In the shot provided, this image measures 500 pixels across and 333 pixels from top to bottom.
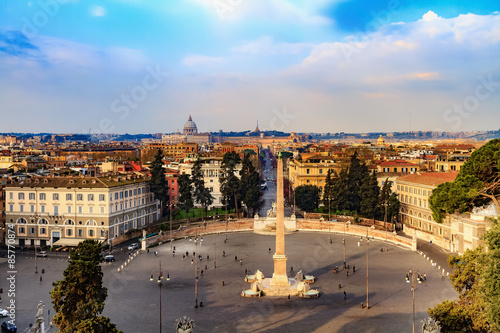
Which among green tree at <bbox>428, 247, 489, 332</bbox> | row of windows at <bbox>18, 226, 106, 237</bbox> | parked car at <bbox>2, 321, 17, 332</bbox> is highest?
green tree at <bbox>428, 247, 489, 332</bbox>

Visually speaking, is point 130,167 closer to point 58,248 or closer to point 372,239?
point 58,248

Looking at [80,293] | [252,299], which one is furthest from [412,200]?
[80,293]

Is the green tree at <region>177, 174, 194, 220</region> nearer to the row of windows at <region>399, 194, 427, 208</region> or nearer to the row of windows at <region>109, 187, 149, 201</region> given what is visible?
the row of windows at <region>109, 187, 149, 201</region>

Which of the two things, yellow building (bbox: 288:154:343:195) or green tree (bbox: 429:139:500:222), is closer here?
green tree (bbox: 429:139:500:222)

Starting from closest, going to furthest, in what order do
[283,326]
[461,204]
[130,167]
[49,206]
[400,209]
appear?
1. [283,326]
2. [461,204]
3. [49,206]
4. [400,209]
5. [130,167]

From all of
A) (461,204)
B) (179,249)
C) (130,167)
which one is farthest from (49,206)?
(461,204)

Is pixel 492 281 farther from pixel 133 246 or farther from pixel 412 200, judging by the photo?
pixel 412 200

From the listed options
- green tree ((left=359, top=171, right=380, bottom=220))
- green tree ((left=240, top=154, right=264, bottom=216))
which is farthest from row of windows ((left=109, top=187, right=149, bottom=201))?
green tree ((left=359, top=171, right=380, bottom=220))
